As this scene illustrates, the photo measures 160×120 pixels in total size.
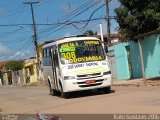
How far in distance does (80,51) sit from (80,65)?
846 mm

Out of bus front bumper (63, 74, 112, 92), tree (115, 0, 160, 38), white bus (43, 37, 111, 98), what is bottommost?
bus front bumper (63, 74, 112, 92)

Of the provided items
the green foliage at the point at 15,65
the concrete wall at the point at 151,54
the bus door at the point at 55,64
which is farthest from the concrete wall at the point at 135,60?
the green foliage at the point at 15,65

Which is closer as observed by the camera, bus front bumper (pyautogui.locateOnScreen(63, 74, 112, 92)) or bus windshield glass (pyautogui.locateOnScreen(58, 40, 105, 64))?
bus front bumper (pyautogui.locateOnScreen(63, 74, 112, 92))

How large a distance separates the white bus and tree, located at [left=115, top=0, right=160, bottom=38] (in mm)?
6264

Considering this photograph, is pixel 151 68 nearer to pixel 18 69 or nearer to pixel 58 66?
pixel 58 66

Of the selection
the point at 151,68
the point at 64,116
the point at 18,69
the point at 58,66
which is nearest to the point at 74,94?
the point at 58,66

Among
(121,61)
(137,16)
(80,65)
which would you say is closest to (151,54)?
(137,16)

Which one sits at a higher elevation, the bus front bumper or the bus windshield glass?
the bus windshield glass

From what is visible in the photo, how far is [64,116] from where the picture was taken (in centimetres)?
1485

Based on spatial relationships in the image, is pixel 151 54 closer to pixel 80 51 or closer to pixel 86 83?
pixel 80 51

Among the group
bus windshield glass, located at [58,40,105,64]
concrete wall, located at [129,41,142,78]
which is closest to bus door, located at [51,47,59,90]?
bus windshield glass, located at [58,40,105,64]

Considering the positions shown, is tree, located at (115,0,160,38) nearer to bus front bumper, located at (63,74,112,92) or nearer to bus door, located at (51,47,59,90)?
bus door, located at (51,47,59,90)

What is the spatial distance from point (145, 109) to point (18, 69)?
70771mm

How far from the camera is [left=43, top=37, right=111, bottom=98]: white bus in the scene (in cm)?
2150
